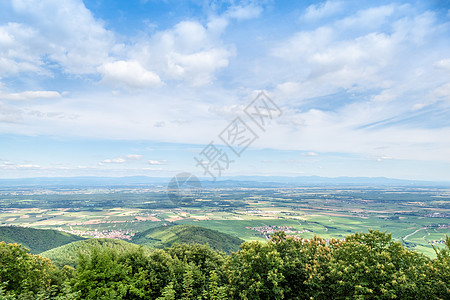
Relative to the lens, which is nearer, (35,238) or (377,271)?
(377,271)

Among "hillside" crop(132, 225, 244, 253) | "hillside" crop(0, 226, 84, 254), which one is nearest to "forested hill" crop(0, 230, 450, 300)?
"hillside" crop(132, 225, 244, 253)

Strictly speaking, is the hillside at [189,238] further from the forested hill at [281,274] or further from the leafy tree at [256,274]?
the leafy tree at [256,274]

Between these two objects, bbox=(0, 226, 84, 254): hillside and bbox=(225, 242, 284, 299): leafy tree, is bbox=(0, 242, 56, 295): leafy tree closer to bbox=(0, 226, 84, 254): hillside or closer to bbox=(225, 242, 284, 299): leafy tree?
bbox=(225, 242, 284, 299): leafy tree

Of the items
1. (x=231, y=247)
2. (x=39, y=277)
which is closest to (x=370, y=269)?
(x=39, y=277)

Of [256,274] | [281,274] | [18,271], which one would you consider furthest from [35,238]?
[281,274]

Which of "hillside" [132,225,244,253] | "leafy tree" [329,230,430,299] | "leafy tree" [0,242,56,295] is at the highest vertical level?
"leafy tree" [329,230,430,299]

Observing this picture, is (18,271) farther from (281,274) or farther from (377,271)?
(377,271)
